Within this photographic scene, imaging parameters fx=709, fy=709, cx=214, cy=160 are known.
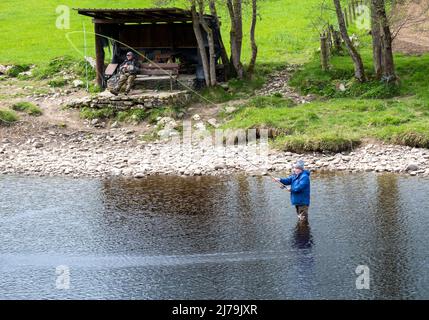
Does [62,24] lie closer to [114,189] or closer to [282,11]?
[282,11]

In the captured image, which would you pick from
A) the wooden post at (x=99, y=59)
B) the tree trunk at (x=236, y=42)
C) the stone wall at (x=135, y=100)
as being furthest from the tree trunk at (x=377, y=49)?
the wooden post at (x=99, y=59)

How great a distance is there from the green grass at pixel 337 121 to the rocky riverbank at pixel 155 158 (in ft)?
1.79

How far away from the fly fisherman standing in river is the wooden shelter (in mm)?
16700

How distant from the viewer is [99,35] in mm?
35344

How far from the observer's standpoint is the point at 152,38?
37.2m

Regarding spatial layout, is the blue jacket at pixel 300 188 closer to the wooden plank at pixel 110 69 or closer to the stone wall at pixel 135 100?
the stone wall at pixel 135 100

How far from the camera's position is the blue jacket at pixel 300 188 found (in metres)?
18.8

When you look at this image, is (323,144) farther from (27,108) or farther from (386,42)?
(27,108)

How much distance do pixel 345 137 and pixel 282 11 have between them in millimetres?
27143

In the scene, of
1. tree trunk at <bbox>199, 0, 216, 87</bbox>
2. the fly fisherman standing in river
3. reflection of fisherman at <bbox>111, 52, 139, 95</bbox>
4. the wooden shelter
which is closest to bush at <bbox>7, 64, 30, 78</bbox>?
the wooden shelter

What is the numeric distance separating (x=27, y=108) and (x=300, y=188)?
18.1m

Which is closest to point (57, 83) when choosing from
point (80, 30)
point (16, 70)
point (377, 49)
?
point (16, 70)

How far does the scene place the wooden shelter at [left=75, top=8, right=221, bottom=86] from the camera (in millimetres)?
35094
